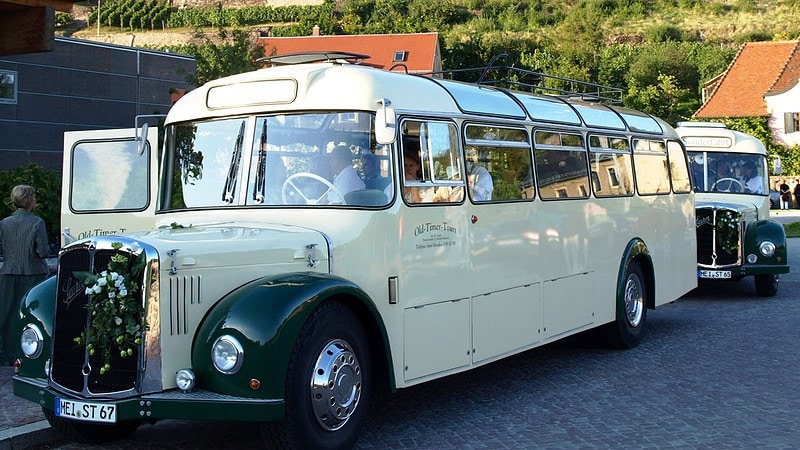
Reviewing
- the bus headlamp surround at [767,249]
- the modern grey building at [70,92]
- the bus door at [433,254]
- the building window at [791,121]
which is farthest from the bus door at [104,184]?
the building window at [791,121]

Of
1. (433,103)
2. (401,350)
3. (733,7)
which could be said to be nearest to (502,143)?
(433,103)

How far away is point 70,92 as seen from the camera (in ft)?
71.5

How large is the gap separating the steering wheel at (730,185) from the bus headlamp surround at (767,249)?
174 centimetres

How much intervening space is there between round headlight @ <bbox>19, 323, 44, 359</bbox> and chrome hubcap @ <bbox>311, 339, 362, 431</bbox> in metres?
1.79

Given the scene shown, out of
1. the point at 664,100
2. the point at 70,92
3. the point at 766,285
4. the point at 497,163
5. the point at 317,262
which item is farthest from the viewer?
the point at 664,100

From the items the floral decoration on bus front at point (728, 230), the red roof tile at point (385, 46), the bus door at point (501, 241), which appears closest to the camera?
the bus door at point (501, 241)

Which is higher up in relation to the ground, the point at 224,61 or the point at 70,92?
the point at 224,61

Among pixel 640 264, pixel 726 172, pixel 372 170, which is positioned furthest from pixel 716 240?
pixel 372 170

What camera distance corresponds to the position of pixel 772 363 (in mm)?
10125

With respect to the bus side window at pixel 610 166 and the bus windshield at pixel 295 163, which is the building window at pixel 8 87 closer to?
the bus side window at pixel 610 166

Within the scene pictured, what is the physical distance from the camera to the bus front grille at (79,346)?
608cm

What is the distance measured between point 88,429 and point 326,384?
6.03ft

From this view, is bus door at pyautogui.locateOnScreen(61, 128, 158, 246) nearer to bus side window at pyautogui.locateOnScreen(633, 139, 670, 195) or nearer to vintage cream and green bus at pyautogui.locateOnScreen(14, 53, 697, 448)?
vintage cream and green bus at pyautogui.locateOnScreen(14, 53, 697, 448)

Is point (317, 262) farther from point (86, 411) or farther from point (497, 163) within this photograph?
point (497, 163)
